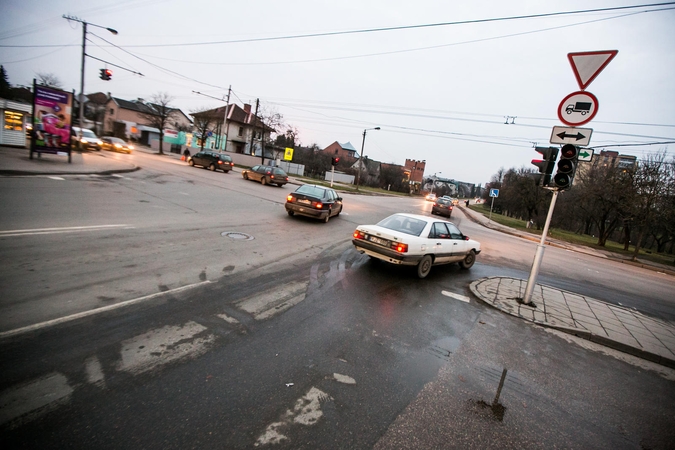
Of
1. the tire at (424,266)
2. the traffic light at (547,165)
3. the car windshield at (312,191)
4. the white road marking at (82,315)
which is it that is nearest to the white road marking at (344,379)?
the white road marking at (82,315)

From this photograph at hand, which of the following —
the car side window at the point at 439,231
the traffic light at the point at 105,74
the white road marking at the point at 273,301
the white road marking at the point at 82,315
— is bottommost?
the white road marking at the point at 82,315

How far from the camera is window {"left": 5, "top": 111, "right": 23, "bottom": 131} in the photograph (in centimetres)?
1861

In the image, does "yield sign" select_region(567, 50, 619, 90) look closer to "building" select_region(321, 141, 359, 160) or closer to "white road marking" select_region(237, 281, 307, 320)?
"white road marking" select_region(237, 281, 307, 320)

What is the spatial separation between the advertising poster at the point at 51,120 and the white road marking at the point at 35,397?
63.8 feet

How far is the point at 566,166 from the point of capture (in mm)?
5930

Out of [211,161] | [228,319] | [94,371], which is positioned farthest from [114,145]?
[94,371]

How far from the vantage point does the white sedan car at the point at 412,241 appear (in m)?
6.78

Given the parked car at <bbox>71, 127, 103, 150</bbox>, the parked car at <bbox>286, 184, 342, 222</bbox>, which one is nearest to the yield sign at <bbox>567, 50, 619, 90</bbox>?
the parked car at <bbox>286, 184, 342, 222</bbox>

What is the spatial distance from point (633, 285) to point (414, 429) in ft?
43.9

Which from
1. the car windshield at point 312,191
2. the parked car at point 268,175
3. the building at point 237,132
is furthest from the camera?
the building at point 237,132

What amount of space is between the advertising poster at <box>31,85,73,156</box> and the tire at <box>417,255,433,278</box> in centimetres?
2043

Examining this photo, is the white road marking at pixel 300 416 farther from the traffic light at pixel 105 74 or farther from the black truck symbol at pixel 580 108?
the traffic light at pixel 105 74

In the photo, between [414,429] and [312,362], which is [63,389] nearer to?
[312,362]

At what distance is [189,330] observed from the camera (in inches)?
144
